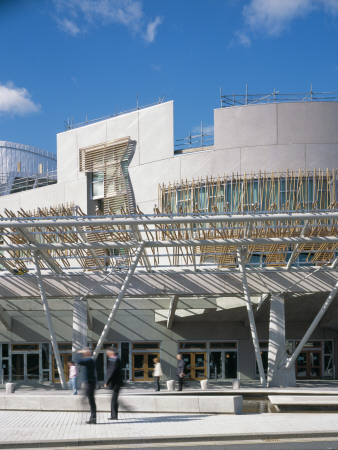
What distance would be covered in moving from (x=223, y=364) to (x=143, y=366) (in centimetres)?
461

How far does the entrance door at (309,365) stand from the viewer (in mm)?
36622

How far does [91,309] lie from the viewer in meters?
37.3

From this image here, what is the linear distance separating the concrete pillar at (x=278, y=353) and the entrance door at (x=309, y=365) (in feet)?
29.4

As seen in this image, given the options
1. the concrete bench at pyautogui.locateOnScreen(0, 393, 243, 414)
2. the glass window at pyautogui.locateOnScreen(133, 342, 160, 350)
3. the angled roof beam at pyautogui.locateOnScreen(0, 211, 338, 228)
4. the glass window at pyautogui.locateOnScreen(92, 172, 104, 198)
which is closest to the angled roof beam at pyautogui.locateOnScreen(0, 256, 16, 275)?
the angled roof beam at pyautogui.locateOnScreen(0, 211, 338, 228)

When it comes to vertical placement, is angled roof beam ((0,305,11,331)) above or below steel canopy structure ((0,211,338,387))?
below

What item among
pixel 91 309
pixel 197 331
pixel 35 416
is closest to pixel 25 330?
pixel 91 309

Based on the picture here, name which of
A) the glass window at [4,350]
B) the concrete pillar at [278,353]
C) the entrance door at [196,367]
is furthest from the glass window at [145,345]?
the concrete pillar at [278,353]

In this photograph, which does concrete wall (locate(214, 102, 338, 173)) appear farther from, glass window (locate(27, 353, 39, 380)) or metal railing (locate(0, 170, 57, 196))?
metal railing (locate(0, 170, 57, 196))

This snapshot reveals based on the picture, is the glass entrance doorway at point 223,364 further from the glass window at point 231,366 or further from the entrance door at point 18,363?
the entrance door at point 18,363

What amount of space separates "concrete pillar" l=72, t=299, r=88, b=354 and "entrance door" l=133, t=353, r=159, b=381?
860 centimetres

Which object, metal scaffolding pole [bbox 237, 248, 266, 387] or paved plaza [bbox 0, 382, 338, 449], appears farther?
metal scaffolding pole [bbox 237, 248, 266, 387]

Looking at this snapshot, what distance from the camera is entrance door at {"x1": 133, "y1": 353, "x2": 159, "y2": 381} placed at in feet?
122

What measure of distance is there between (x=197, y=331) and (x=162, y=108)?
12.9 meters

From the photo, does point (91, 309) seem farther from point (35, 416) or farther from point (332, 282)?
point (35, 416)
